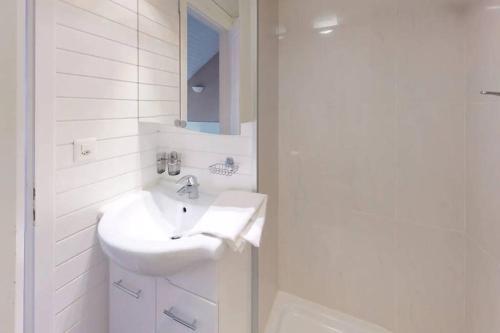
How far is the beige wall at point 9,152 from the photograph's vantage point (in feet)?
1.67

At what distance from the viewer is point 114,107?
4.05ft

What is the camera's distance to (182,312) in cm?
98

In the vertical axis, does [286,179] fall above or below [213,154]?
below

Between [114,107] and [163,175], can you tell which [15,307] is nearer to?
[114,107]

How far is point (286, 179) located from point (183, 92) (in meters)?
0.83

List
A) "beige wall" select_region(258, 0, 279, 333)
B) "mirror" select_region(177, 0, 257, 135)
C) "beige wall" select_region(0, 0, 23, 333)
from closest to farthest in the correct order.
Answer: "beige wall" select_region(0, 0, 23, 333) → "mirror" select_region(177, 0, 257, 135) → "beige wall" select_region(258, 0, 279, 333)

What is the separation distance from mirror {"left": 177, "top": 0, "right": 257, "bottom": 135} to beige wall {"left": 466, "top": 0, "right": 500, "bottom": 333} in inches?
38.2

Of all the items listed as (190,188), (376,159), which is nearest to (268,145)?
(190,188)

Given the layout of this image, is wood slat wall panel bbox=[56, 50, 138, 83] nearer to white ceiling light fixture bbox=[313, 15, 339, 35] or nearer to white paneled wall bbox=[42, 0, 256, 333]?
white paneled wall bbox=[42, 0, 256, 333]

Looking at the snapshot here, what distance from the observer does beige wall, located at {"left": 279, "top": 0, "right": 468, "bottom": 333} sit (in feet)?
4.27

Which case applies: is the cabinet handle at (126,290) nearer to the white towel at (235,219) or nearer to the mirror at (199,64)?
the white towel at (235,219)

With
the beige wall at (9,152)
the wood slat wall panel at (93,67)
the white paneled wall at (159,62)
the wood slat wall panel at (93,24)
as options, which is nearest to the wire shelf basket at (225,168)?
the white paneled wall at (159,62)

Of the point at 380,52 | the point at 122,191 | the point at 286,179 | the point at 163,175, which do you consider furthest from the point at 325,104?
the point at 122,191

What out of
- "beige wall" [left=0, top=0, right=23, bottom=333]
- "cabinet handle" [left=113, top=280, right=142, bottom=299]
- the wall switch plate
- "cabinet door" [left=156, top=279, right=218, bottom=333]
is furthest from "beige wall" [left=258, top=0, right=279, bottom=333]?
"beige wall" [left=0, top=0, right=23, bottom=333]
